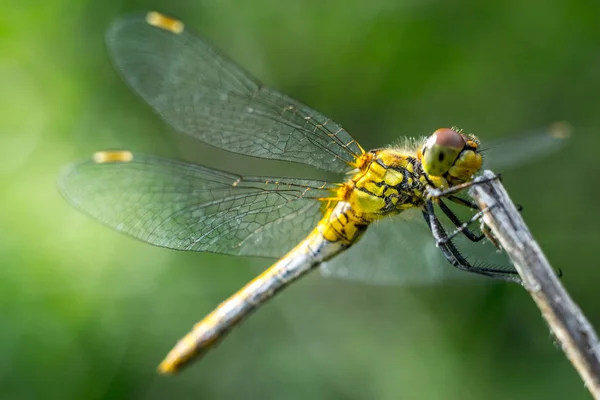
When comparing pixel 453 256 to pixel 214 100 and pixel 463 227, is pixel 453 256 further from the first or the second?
pixel 214 100

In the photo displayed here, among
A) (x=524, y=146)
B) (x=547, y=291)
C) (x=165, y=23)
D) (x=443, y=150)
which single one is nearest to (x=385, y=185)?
(x=443, y=150)

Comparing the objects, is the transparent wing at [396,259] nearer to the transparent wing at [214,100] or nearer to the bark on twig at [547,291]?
the transparent wing at [214,100]

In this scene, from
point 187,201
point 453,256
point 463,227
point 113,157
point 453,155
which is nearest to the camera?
point 463,227

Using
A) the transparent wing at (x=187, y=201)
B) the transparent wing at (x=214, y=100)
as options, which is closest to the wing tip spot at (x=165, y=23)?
the transparent wing at (x=214, y=100)

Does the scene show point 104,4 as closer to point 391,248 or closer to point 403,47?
point 403,47

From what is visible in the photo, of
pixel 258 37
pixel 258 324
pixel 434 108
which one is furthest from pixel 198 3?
pixel 258 324

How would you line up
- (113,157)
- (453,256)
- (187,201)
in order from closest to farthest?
(453,256), (113,157), (187,201)
